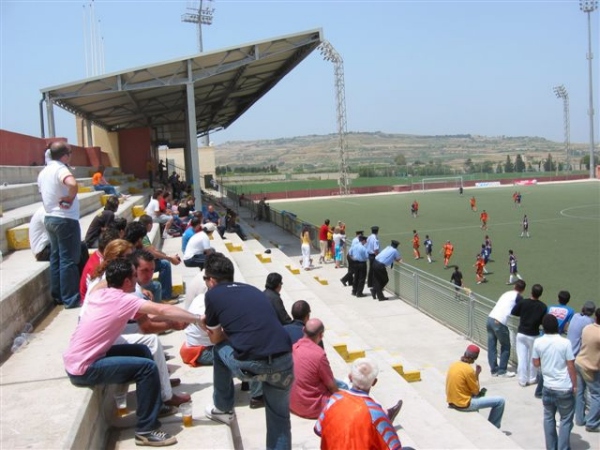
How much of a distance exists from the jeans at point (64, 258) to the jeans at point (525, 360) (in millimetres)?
6181

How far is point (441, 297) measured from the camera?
40.0 feet

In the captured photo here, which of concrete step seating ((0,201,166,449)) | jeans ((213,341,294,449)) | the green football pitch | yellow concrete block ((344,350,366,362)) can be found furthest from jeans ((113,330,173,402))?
A: the green football pitch

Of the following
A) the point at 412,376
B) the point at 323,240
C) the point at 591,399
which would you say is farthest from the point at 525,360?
the point at 323,240

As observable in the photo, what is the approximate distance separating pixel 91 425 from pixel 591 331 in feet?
19.4

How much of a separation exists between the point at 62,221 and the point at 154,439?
3019 mm

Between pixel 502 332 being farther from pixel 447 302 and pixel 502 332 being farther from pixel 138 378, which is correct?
pixel 138 378

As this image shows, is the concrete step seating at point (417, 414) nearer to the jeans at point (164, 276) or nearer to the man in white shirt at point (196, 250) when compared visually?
the man in white shirt at point (196, 250)

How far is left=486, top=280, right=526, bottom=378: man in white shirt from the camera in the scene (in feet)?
30.6

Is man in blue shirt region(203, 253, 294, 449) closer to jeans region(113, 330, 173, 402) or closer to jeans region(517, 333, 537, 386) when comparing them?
jeans region(113, 330, 173, 402)

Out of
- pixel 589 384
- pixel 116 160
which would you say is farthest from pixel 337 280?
pixel 116 160

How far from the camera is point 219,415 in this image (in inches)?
181

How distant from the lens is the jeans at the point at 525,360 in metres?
8.62

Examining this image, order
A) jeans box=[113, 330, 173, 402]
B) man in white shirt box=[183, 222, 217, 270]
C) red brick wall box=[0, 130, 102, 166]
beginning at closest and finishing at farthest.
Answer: jeans box=[113, 330, 173, 402]
man in white shirt box=[183, 222, 217, 270]
red brick wall box=[0, 130, 102, 166]

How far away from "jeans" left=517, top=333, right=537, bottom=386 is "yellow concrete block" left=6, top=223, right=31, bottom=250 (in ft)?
24.1
